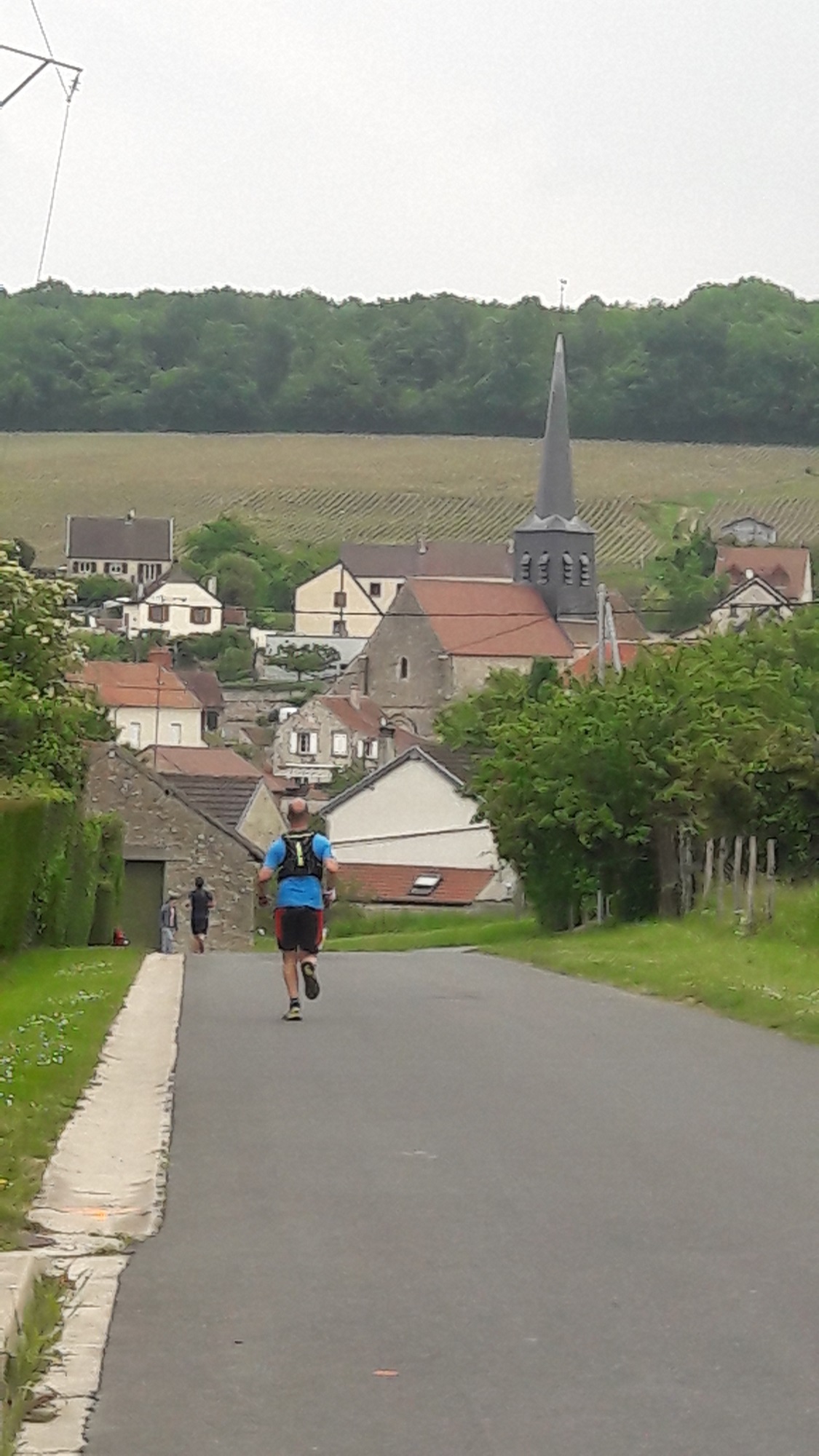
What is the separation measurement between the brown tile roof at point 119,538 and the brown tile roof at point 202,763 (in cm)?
7081

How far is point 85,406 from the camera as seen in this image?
162000 mm

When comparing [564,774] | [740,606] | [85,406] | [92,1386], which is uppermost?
[85,406]

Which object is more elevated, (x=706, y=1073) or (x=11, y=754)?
(x=11, y=754)

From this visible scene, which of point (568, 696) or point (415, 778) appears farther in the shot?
point (415, 778)

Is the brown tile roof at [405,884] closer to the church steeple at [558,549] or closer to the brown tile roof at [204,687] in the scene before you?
the brown tile roof at [204,687]

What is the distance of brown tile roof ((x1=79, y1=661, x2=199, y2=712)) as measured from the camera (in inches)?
3959

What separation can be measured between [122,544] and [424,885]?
3528 inches

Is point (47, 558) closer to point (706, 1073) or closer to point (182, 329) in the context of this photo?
point (182, 329)

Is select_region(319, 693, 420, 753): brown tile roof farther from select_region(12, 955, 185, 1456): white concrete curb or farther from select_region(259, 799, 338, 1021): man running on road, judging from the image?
select_region(12, 955, 185, 1456): white concrete curb

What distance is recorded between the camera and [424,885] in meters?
67.8

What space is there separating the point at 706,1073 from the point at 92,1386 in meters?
7.12

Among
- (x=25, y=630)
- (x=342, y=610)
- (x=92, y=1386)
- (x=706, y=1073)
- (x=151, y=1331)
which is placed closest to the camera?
(x=92, y=1386)

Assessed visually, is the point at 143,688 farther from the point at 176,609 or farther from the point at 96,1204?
the point at 96,1204

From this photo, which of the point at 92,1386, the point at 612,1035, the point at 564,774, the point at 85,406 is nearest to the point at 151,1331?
the point at 92,1386
